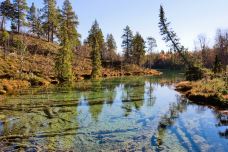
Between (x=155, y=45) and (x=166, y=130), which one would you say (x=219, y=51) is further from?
(x=166, y=130)

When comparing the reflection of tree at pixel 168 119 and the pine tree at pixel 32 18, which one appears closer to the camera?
the reflection of tree at pixel 168 119

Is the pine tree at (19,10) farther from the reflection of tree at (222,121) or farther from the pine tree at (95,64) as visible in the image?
the reflection of tree at (222,121)

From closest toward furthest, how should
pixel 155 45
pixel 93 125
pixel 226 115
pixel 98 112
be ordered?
1. pixel 93 125
2. pixel 226 115
3. pixel 98 112
4. pixel 155 45

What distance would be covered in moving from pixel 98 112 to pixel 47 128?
624cm

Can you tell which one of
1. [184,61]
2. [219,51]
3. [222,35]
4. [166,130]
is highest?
[222,35]

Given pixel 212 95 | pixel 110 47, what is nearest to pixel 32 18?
pixel 110 47

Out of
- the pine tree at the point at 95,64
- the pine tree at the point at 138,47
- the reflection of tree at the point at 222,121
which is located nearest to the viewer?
the reflection of tree at the point at 222,121

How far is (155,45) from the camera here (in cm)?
11775

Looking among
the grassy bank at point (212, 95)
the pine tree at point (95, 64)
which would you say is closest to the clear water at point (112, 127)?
the grassy bank at point (212, 95)

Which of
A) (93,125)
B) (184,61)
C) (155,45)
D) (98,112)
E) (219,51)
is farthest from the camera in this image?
(155,45)

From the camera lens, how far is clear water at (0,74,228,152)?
13.4 m

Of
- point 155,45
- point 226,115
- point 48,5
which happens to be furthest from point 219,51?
point 226,115

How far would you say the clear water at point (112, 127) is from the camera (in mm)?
13430

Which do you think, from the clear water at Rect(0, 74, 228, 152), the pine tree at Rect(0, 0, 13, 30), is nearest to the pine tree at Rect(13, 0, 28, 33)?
the pine tree at Rect(0, 0, 13, 30)
